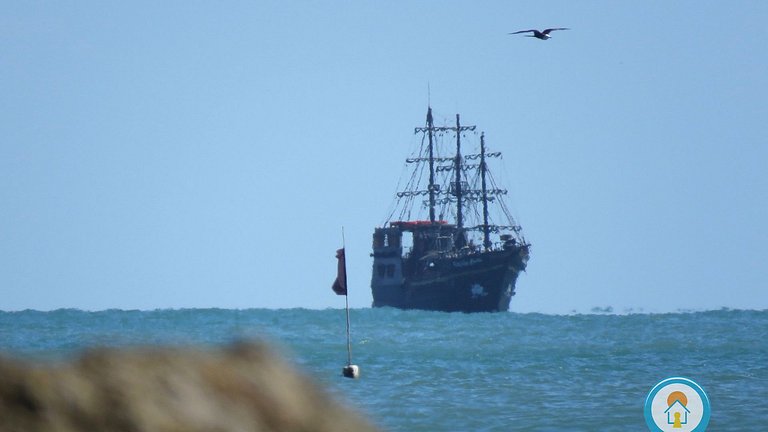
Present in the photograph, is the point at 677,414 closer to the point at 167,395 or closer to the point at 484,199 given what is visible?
the point at 167,395

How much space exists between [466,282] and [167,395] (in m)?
101

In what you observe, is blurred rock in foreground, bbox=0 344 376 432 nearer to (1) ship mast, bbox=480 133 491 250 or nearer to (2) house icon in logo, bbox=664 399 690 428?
(2) house icon in logo, bbox=664 399 690 428

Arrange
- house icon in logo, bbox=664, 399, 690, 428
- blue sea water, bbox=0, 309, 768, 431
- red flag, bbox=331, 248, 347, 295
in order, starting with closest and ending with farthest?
house icon in logo, bbox=664, 399, 690, 428 → blue sea water, bbox=0, 309, 768, 431 → red flag, bbox=331, 248, 347, 295

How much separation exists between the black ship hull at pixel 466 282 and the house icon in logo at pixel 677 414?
85281 millimetres

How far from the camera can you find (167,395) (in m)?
3.30

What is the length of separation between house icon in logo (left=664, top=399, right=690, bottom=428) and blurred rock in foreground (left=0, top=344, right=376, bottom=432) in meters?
12.2

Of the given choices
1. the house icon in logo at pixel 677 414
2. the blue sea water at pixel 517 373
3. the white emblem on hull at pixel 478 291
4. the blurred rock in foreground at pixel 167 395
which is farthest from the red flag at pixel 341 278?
the white emblem on hull at pixel 478 291

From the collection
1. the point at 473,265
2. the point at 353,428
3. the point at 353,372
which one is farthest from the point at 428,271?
the point at 353,428

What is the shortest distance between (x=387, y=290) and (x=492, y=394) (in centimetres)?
8468

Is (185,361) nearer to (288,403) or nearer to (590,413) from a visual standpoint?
(288,403)

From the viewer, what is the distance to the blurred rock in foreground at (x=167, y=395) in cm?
324

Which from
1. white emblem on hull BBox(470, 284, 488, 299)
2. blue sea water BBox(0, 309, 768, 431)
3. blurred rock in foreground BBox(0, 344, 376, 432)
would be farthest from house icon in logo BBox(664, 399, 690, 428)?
white emblem on hull BBox(470, 284, 488, 299)

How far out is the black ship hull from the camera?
102688mm

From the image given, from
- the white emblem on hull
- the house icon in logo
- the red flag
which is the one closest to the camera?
the house icon in logo
